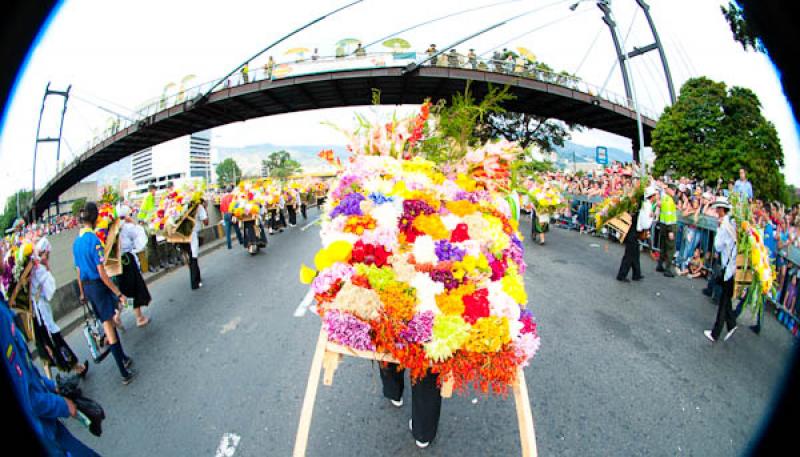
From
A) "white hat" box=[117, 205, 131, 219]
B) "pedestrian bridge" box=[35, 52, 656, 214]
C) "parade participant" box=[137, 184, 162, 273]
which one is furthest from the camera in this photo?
"pedestrian bridge" box=[35, 52, 656, 214]

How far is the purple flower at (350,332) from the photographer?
250 centimetres

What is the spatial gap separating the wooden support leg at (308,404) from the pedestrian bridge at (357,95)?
30926mm

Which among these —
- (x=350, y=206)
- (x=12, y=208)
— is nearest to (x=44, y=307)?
(x=12, y=208)

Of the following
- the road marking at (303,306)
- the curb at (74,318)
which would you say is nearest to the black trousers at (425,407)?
the road marking at (303,306)

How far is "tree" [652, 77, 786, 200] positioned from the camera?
10.9 m

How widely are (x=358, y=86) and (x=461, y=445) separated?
36.7 meters

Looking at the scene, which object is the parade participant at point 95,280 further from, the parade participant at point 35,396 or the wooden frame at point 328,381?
the wooden frame at point 328,381

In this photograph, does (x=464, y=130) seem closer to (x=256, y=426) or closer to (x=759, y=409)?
(x=256, y=426)

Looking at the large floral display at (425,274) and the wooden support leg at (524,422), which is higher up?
the large floral display at (425,274)

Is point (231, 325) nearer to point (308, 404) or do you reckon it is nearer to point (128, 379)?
point (128, 379)

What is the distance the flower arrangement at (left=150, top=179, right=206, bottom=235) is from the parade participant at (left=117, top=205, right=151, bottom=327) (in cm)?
223

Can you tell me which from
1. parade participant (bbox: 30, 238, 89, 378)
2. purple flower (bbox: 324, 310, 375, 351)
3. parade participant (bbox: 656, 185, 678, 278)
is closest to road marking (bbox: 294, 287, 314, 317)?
parade participant (bbox: 30, 238, 89, 378)

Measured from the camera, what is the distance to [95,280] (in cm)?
442

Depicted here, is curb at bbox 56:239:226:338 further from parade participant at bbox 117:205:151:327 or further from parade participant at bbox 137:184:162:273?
parade participant at bbox 117:205:151:327
